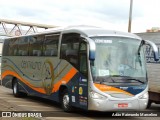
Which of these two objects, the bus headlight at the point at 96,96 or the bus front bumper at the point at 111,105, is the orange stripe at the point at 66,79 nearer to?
the bus headlight at the point at 96,96

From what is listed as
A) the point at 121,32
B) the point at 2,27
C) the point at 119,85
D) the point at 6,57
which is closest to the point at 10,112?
the point at 119,85

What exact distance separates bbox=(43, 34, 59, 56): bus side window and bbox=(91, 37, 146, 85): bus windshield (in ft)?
8.94

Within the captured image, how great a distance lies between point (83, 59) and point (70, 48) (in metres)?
1.15

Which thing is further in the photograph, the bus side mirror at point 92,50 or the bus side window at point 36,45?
the bus side window at point 36,45

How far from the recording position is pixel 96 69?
12.4 meters

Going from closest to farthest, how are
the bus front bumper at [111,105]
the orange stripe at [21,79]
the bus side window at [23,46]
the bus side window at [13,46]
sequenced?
the bus front bumper at [111,105]
the orange stripe at [21,79]
the bus side window at [23,46]
the bus side window at [13,46]

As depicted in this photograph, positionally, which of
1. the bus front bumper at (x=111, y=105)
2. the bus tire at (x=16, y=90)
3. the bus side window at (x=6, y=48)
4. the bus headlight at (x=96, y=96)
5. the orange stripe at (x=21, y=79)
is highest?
the bus side window at (x=6, y=48)

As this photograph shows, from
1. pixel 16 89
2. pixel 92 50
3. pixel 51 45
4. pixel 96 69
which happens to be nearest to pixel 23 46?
pixel 16 89

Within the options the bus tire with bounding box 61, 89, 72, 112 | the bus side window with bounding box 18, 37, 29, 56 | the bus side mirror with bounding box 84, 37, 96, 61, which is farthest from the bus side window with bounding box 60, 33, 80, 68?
the bus side window with bounding box 18, 37, 29, 56

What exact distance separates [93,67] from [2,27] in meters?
54.7

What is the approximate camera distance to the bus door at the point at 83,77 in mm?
12508

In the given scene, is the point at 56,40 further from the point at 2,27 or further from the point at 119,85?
the point at 2,27

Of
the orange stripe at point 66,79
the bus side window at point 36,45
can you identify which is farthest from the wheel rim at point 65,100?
the bus side window at point 36,45

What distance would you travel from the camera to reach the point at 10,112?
40.6 ft
